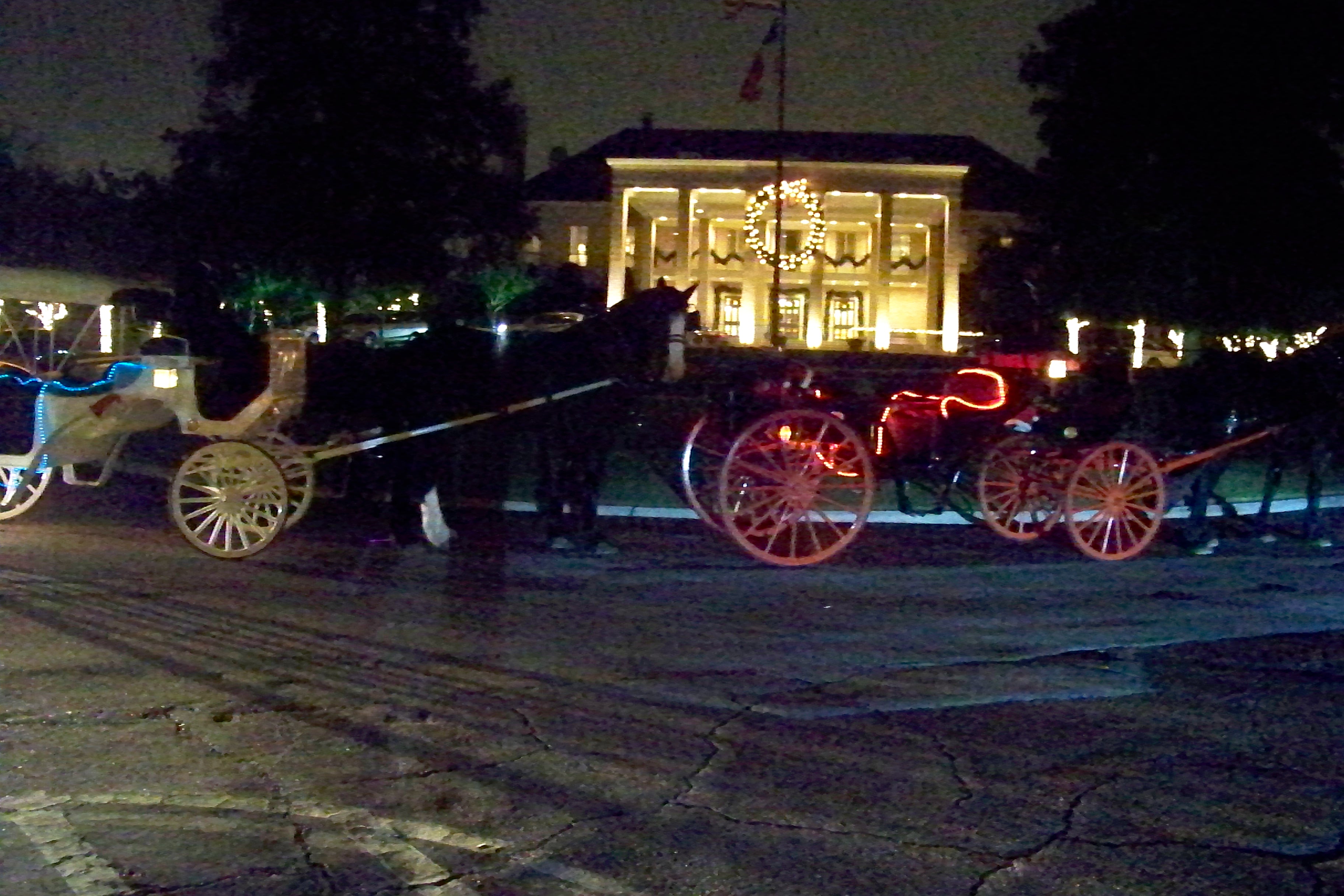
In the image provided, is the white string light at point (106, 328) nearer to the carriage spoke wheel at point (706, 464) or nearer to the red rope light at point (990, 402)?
the carriage spoke wheel at point (706, 464)

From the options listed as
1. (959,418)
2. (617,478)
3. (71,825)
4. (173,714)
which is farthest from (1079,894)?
(617,478)

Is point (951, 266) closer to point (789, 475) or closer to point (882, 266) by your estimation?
point (882, 266)

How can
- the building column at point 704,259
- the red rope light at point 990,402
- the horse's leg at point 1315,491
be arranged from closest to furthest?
1. the red rope light at point 990,402
2. the horse's leg at point 1315,491
3. the building column at point 704,259

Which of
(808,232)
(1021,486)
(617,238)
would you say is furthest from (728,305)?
(1021,486)

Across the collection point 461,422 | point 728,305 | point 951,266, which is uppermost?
point 951,266

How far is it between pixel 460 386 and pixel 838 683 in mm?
3936

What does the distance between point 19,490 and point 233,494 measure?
2013 mm

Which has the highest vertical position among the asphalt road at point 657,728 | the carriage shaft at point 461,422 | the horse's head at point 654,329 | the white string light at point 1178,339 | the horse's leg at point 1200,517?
the white string light at point 1178,339

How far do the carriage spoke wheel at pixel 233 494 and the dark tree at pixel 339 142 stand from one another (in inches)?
649

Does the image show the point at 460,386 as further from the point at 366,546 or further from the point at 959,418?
the point at 959,418

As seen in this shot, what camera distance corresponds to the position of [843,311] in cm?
5422

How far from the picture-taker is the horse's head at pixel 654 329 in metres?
9.97

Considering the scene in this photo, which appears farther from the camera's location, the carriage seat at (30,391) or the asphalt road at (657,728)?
the carriage seat at (30,391)

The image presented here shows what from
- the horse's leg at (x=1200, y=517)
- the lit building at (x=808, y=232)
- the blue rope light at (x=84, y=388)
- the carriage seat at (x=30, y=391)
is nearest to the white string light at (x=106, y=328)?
the carriage seat at (x=30, y=391)
